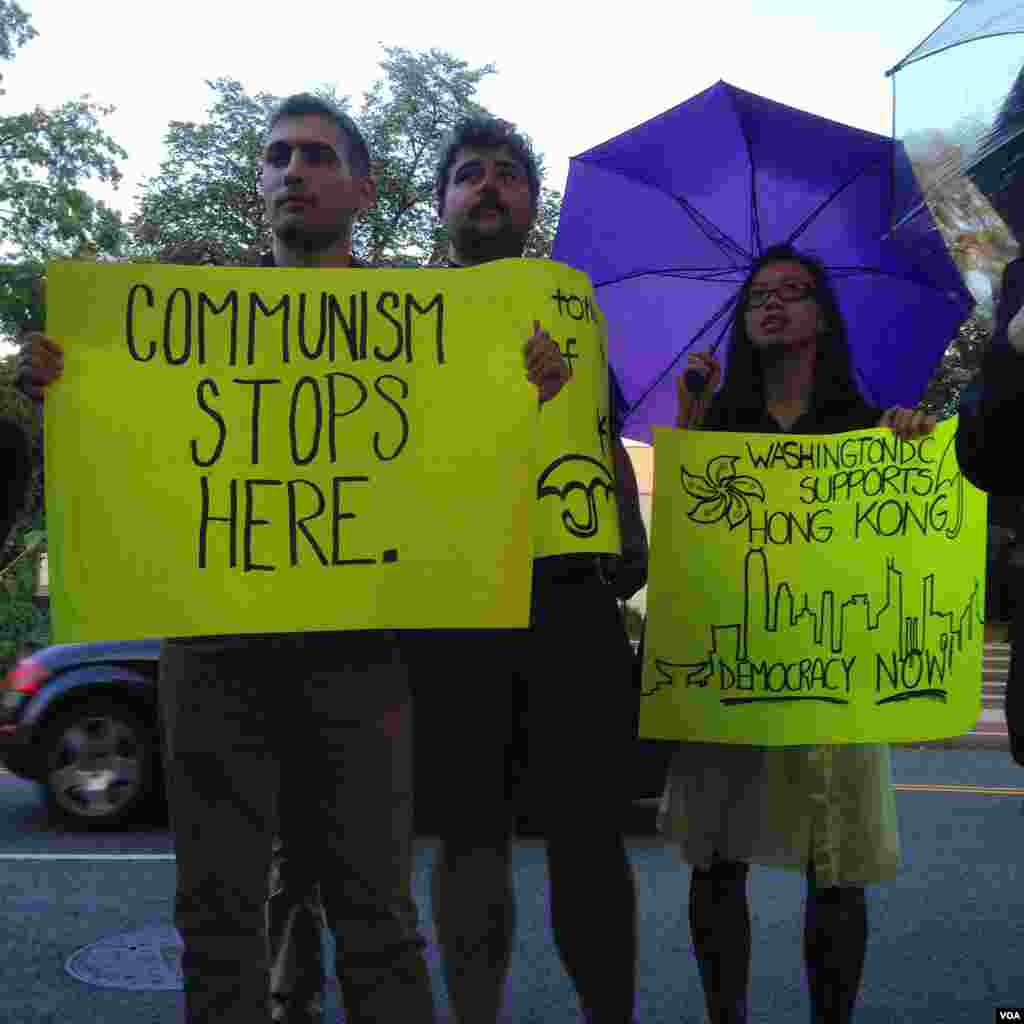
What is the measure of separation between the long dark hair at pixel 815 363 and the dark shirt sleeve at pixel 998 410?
871mm

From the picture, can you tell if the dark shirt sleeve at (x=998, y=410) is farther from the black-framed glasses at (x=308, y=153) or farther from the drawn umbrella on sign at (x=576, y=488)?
the black-framed glasses at (x=308, y=153)

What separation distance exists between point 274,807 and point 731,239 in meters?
1.96

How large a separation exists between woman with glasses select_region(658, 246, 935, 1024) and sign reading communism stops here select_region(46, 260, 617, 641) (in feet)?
2.25

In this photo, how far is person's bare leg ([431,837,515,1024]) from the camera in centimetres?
266

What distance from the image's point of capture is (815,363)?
113 inches

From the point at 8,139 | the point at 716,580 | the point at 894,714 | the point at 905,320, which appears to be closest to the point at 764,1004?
the point at 894,714

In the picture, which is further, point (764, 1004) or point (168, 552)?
point (764, 1004)

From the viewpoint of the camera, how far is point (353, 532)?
230cm

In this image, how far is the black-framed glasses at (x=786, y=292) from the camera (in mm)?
2838

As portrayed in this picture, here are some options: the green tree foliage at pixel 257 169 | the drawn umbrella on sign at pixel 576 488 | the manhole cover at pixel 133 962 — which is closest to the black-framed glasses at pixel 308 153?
the drawn umbrella on sign at pixel 576 488

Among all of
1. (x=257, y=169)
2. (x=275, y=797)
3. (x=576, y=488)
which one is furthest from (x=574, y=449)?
(x=257, y=169)

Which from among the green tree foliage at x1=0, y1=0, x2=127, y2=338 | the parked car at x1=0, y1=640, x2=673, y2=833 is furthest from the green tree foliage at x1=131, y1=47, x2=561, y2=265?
the parked car at x1=0, y1=640, x2=673, y2=833

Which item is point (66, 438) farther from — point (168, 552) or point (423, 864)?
point (423, 864)

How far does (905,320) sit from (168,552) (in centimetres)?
209
